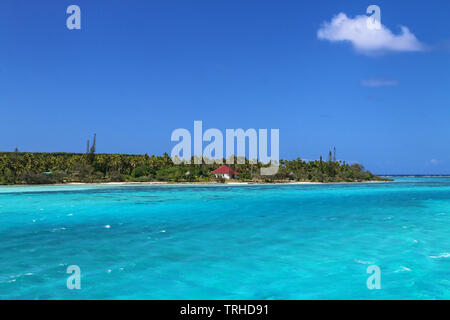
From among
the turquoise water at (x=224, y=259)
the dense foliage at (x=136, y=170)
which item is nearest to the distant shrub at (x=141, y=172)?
the dense foliage at (x=136, y=170)

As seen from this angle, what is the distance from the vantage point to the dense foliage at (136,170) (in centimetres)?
9456

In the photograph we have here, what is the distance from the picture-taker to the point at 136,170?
110500 millimetres

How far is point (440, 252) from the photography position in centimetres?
1460

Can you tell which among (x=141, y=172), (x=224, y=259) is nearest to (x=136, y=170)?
(x=141, y=172)

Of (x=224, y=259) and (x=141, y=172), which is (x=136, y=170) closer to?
(x=141, y=172)

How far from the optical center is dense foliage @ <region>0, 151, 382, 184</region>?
310 feet

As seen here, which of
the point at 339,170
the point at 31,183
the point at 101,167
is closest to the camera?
the point at 31,183

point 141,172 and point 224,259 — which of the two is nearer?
point 224,259

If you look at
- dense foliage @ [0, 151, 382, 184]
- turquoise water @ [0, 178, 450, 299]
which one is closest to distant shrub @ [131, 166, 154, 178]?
dense foliage @ [0, 151, 382, 184]
